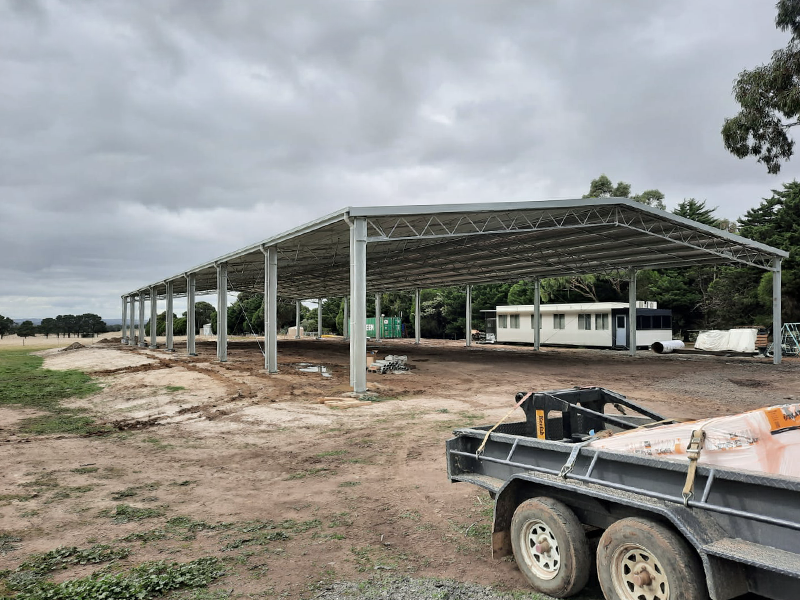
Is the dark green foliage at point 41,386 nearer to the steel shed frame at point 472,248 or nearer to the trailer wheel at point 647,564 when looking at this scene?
the steel shed frame at point 472,248

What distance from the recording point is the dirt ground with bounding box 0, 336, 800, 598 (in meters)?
4.78

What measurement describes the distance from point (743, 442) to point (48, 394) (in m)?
19.4

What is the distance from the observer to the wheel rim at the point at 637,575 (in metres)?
3.14

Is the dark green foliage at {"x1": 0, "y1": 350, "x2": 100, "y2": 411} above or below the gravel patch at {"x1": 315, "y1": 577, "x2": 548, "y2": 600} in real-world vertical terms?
below

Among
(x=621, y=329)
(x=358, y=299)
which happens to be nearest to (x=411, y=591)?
(x=358, y=299)

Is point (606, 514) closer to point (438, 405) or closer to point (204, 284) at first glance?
point (438, 405)

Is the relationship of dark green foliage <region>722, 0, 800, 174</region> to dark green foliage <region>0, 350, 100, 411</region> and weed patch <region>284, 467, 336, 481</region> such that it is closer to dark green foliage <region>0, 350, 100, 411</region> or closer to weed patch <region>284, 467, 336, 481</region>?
weed patch <region>284, 467, 336, 481</region>

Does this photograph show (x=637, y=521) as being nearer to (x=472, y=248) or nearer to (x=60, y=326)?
(x=472, y=248)

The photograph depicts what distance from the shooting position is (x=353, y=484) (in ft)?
23.1

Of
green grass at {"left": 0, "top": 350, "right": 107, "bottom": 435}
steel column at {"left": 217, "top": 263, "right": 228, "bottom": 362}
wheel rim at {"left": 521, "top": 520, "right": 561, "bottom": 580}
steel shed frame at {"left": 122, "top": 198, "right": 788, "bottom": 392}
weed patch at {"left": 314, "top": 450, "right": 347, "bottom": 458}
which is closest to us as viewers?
wheel rim at {"left": 521, "top": 520, "right": 561, "bottom": 580}

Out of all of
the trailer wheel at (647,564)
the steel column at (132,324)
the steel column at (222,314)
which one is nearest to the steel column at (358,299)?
the trailer wheel at (647,564)

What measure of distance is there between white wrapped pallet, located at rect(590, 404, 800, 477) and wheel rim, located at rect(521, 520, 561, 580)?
2.78ft

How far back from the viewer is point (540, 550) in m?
3.90

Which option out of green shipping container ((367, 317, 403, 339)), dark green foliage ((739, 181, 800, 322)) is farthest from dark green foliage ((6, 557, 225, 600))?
green shipping container ((367, 317, 403, 339))
